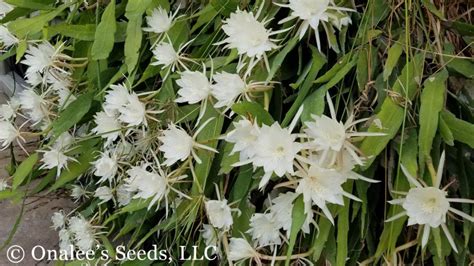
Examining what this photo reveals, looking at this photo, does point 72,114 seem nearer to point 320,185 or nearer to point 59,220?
point 59,220

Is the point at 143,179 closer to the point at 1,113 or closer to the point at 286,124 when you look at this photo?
the point at 286,124

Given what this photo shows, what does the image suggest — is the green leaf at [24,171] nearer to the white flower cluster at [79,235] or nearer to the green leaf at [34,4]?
the white flower cluster at [79,235]

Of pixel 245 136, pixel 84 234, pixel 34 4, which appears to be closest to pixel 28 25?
pixel 34 4

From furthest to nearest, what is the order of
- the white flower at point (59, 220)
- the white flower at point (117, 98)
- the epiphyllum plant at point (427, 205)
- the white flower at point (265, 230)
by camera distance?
the white flower at point (59, 220) → the white flower at point (117, 98) → the white flower at point (265, 230) → the epiphyllum plant at point (427, 205)

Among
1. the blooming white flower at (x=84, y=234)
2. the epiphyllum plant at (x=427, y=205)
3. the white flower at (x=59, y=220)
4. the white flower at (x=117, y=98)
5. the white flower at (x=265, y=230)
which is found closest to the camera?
the epiphyllum plant at (x=427, y=205)

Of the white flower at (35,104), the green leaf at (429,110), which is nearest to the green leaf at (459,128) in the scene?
the green leaf at (429,110)

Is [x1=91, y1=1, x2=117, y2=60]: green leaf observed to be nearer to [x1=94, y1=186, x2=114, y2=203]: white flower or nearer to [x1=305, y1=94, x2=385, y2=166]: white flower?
[x1=94, y1=186, x2=114, y2=203]: white flower

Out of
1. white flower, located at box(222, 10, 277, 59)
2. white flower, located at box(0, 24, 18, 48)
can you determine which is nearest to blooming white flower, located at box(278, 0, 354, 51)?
white flower, located at box(222, 10, 277, 59)
